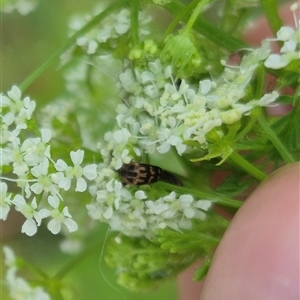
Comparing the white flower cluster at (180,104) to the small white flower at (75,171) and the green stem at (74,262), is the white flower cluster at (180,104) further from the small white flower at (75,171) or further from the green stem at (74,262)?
the green stem at (74,262)

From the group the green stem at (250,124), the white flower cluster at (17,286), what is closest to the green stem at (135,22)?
the green stem at (250,124)

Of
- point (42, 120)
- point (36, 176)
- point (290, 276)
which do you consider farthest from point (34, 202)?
point (290, 276)

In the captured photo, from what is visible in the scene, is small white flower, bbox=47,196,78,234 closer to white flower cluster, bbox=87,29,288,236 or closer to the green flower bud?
white flower cluster, bbox=87,29,288,236

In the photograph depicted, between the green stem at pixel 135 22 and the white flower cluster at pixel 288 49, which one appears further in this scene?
the green stem at pixel 135 22

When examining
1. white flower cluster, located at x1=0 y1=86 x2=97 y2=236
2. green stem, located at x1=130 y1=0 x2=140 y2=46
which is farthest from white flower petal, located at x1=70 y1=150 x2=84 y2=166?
green stem, located at x1=130 y1=0 x2=140 y2=46

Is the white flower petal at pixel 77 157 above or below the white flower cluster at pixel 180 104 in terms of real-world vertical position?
below

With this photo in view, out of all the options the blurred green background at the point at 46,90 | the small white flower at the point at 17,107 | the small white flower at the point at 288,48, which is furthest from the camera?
the blurred green background at the point at 46,90

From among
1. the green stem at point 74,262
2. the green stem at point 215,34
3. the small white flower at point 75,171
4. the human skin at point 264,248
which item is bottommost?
the green stem at point 74,262
